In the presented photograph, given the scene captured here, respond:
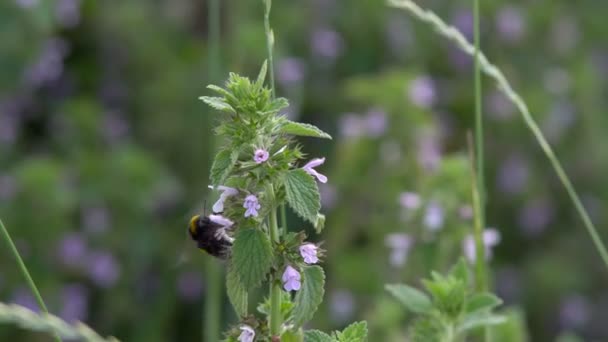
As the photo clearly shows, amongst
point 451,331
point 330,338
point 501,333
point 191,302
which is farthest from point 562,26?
point 330,338

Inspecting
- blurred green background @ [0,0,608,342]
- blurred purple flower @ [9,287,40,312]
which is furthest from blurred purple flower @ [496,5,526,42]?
blurred purple flower @ [9,287,40,312]

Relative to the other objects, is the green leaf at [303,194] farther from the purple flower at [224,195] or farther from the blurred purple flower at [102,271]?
the blurred purple flower at [102,271]

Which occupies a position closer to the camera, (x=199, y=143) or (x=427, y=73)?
(x=199, y=143)

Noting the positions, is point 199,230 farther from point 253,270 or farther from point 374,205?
point 374,205

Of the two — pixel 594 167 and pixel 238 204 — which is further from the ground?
pixel 238 204

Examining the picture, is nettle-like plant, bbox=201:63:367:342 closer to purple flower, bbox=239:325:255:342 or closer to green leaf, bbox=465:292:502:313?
purple flower, bbox=239:325:255:342

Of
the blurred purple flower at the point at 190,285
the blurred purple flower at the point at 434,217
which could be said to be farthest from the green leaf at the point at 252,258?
the blurred purple flower at the point at 190,285

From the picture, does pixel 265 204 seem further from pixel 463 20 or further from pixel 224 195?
pixel 463 20
